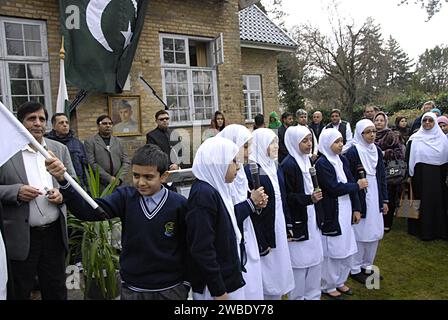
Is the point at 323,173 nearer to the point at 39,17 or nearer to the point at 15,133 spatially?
the point at 15,133

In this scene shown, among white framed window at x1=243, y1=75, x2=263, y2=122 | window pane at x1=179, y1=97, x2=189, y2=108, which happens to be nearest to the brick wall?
white framed window at x1=243, y1=75, x2=263, y2=122

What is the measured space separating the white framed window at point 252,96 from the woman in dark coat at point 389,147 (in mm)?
6745

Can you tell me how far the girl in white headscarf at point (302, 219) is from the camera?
357cm

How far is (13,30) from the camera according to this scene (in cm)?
643

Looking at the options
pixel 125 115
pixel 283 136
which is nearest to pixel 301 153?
pixel 283 136

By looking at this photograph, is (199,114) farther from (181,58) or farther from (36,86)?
(36,86)

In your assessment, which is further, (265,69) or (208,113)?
(265,69)

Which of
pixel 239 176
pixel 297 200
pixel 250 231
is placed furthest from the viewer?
pixel 297 200

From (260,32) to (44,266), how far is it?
11.3 metres

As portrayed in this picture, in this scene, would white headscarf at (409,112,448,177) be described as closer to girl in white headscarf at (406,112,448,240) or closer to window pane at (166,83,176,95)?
girl in white headscarf at (406,112,448,240)

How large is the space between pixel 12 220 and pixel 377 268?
14.0 feet

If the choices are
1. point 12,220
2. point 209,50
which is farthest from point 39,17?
point 12,220

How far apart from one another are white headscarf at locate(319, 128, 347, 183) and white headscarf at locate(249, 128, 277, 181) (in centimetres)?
81

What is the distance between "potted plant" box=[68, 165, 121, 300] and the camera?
358 cm
